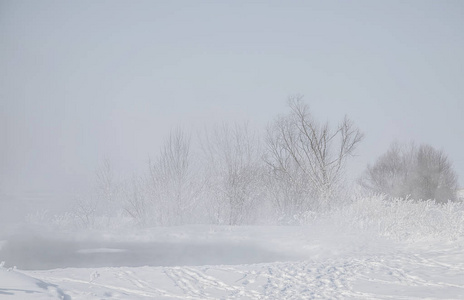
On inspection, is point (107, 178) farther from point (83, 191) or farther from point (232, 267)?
point (232, 267)

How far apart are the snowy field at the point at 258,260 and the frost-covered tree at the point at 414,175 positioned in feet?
43.1

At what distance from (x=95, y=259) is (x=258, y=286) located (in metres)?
4.97

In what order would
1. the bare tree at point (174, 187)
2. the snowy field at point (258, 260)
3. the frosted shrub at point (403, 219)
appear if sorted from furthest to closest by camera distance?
the bare tree at point (174, 187)
the frosted shrub at point (403, 219)
the snowy field at point (258, 260)

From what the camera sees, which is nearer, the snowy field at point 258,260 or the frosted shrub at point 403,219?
the snowy field at point 258,260

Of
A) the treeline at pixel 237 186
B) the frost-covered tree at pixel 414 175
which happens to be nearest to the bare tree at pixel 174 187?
the treeline at pixel 237 186

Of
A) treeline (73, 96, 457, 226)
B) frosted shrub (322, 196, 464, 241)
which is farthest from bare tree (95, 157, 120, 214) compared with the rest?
frosted shrub (322, 196, 464, 241)

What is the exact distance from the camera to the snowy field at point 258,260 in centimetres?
493

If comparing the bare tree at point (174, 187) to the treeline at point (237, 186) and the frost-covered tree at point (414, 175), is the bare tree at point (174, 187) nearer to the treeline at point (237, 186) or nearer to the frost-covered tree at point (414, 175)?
the treeline at point (237, 186)

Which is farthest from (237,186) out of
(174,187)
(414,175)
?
(414,175)

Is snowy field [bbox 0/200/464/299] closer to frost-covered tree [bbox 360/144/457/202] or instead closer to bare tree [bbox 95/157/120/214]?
bare tree [bbox 95/157/120/214]

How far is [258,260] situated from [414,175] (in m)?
18.4

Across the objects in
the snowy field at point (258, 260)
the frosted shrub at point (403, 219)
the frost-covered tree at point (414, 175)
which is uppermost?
the frost-covered tree at point (414, 175)

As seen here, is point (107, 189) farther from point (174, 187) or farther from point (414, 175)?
point (414, 175)

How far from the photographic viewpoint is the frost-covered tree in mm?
23202
